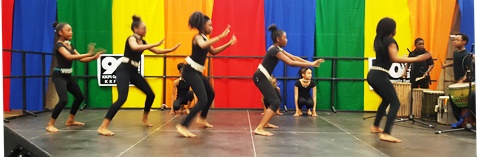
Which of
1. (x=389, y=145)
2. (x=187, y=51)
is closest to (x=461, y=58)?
(x=389, y=145)

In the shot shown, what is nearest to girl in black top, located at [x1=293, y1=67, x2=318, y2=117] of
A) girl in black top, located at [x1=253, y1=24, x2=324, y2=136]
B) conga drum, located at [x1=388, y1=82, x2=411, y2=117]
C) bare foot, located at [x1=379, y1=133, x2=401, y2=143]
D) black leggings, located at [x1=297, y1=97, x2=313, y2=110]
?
black leggings, located at [x1=297, y1=97, x2=313, y2=110]

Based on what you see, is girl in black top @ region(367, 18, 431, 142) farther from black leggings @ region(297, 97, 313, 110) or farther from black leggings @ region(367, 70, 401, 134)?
black leggings @ region(297, 97, 313, 110)

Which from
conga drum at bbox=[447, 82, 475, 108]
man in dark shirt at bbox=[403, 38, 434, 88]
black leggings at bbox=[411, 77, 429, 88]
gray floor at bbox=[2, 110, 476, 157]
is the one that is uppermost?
man in dark shirt at bbox=[403, 38, 434, 88]

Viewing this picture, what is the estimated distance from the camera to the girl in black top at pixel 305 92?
277 inches

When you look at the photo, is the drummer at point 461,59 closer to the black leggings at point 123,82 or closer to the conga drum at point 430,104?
the conga drum at point 430,104

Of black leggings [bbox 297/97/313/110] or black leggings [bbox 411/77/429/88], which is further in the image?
black leggings [bbox 297/97/313/110]

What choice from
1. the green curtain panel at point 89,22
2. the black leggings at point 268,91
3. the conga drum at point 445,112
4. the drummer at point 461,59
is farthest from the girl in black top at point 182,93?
the drummer at point 461,59

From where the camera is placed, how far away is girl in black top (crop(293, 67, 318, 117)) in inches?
277

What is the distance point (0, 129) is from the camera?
1572mm

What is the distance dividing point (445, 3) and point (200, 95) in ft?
18.4

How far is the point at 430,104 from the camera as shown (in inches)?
243

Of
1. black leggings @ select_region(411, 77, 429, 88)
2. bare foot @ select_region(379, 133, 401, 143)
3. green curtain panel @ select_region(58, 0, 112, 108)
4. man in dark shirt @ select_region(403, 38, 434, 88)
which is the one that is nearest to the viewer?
bare foot @ select_region(379, 133, 401, 143)

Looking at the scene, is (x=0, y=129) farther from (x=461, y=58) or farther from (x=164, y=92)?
(x=164, y=92)

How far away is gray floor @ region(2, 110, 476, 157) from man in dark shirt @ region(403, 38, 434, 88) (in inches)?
33.6
